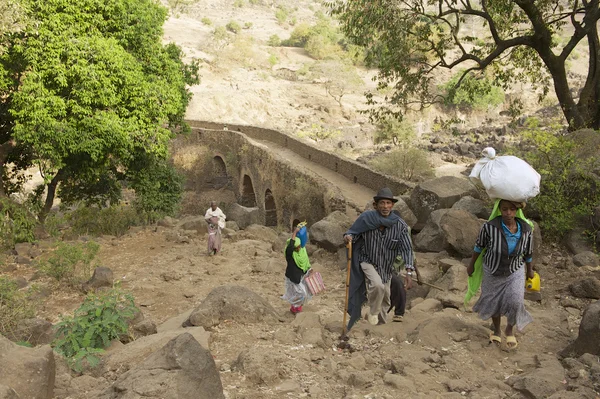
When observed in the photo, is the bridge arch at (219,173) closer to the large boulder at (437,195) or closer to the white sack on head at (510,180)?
the large boulder at (437,195)

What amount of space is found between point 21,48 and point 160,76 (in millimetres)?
3344

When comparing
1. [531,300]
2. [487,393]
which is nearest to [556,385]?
[487,393]

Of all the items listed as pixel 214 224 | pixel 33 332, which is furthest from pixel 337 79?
pixel 33 332

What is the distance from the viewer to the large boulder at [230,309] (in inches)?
210

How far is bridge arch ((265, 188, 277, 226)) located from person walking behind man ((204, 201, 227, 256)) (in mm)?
10035

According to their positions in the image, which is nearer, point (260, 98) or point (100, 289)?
point (100, 289)

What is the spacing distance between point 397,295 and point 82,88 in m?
8.77

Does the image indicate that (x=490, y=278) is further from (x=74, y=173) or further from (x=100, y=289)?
(x=74, y=173)

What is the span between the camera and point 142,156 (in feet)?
43.6

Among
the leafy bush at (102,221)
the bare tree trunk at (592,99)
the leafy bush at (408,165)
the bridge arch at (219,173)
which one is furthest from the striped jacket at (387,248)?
the bridge arch at (219,173)

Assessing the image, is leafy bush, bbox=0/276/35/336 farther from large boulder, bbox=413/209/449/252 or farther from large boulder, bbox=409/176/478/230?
large boulder, bbox=409/176/478/230

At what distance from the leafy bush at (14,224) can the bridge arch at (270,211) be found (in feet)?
31.6

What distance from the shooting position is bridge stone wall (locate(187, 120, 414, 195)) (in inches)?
532

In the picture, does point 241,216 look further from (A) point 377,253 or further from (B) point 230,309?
(A) point 377,253
